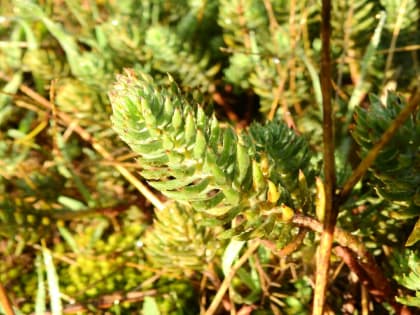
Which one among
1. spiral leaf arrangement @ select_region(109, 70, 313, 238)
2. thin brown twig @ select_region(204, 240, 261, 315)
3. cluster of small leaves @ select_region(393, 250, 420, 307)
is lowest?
thin brown twig @ select_region(204, 240, 261, 315)

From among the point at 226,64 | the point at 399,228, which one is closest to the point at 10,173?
the point at 226,64

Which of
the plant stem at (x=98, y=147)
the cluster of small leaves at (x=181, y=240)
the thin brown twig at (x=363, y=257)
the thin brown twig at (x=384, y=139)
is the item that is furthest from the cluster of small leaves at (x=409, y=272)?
the plant stem at (x=98, y=147)

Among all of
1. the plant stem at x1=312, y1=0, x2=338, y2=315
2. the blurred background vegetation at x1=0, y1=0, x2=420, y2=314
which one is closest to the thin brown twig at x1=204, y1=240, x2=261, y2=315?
the blurred background vegetation at x1=0, y1=0, x2=420, y2=314

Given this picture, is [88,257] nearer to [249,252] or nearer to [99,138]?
[99,138]

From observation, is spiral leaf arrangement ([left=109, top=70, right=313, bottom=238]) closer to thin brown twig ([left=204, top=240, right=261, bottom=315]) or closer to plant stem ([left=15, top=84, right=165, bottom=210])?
thin brown twig ([left=204, top=240, right=261, bottom=315])

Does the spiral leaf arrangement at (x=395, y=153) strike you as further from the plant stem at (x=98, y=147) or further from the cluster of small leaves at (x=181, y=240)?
the plant stem at (x=98, y=147)
